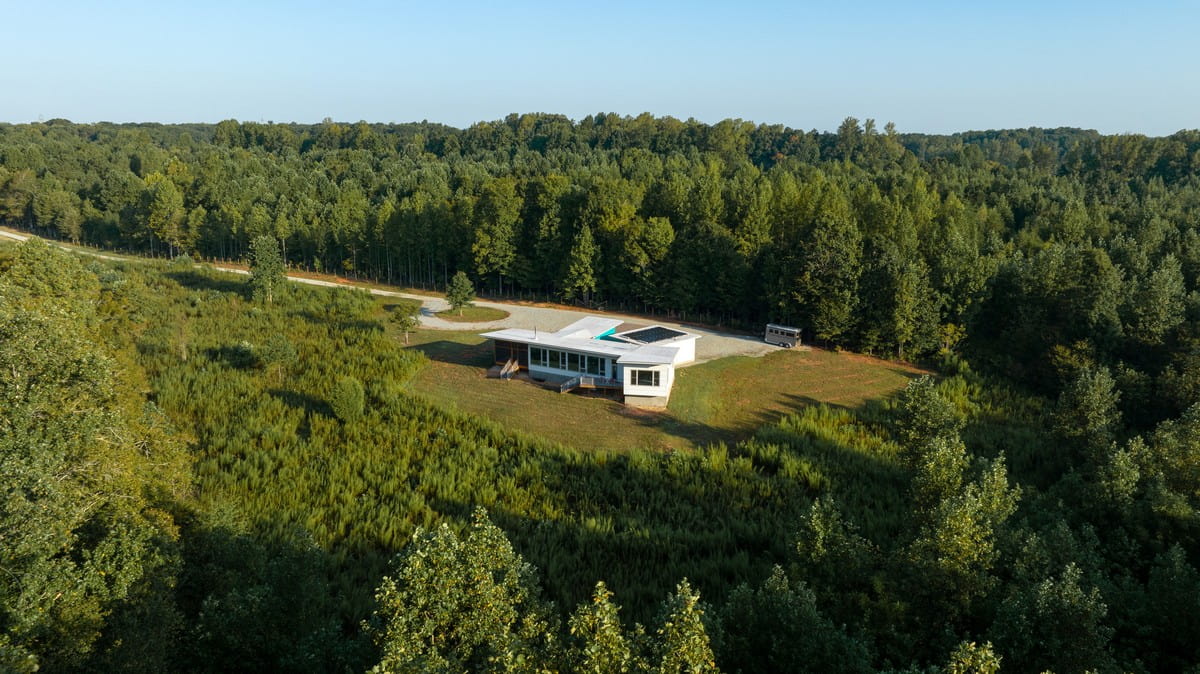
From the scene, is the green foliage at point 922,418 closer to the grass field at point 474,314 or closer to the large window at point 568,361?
the large window at point 568,361

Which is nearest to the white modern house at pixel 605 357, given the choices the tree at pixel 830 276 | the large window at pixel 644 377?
the large window at pixel 644 377

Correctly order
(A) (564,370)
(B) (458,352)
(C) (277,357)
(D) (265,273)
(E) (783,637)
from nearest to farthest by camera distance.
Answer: (E) (783,637) → (C) (277,357) → (A) (564,370) → (B) (458,352) → (D) (265,273)

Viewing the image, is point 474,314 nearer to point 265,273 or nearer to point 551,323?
point 551,323

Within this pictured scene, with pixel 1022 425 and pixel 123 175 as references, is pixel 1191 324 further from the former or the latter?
pixel 123 175

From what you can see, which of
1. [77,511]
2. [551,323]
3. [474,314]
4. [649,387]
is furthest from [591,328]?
[77,511]

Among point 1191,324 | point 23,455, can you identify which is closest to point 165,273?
point 23,455

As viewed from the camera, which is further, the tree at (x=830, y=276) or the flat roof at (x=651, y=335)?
the tree at (x=830, y=276)
